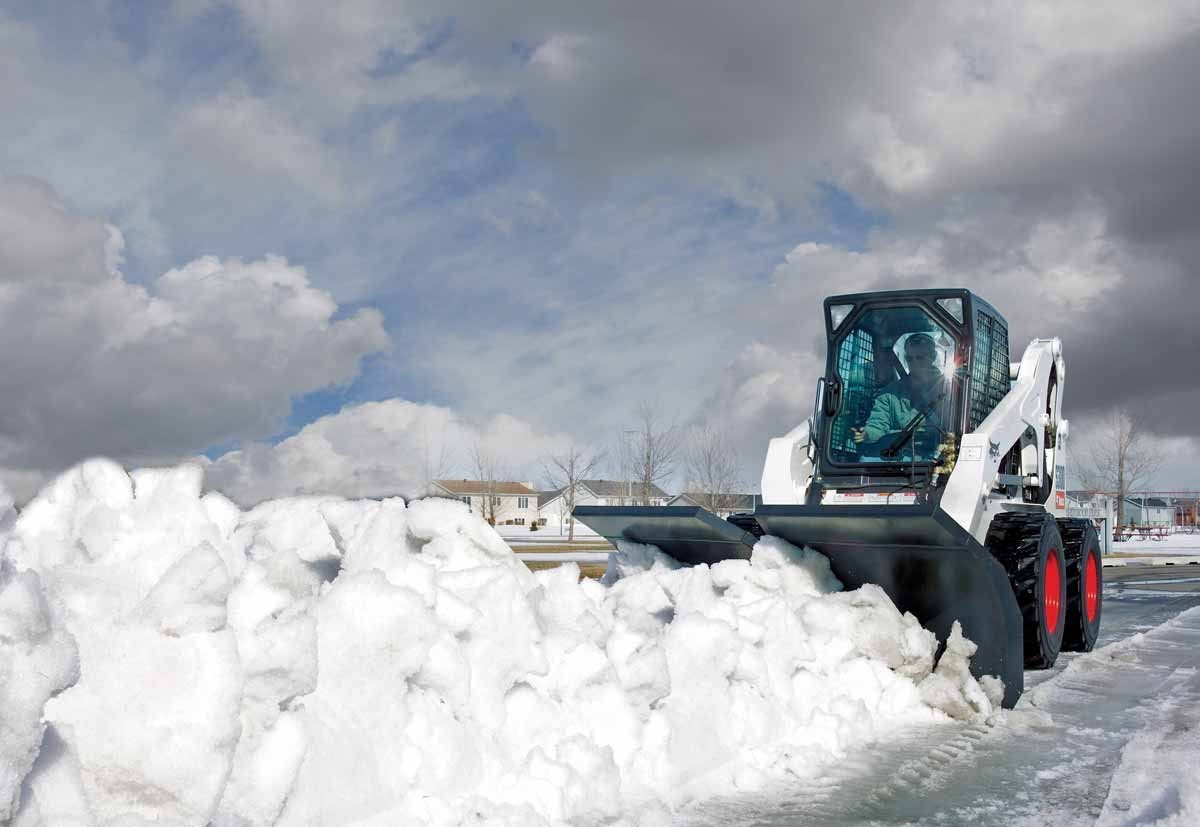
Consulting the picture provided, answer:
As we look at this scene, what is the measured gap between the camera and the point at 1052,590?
7945 mm

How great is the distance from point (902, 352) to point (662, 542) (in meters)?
2.46

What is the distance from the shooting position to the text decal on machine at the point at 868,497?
7.45 metres

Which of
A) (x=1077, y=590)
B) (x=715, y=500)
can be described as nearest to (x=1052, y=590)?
(x=1077, y=590)

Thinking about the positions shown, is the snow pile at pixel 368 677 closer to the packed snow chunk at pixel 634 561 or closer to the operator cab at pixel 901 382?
the packed snow chunk at pixel 634 561

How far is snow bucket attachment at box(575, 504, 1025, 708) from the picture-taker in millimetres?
A: 6402

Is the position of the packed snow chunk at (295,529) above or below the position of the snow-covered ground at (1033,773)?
above

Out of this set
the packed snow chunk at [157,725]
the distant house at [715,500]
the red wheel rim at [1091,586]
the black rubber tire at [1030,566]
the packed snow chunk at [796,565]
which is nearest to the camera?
the packed snow chunk at [157,725]

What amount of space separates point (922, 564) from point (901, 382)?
1.88 meters

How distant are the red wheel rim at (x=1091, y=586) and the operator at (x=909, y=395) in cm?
262

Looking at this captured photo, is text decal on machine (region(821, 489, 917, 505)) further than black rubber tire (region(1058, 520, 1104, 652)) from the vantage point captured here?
No

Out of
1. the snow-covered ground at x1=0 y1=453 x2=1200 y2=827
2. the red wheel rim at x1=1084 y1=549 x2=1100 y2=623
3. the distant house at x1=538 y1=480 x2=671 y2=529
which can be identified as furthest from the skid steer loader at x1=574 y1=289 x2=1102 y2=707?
the distant house at x1=538 y1=480 x2=671 y2=529

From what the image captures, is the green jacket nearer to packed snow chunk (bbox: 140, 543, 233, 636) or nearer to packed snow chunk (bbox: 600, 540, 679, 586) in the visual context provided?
packed snow chunk (bbox: 600, 540, 679, 586)

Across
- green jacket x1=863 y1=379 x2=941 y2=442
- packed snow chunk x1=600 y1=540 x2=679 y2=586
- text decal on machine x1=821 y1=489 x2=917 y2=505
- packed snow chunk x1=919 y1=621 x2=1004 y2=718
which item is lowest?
packed snow chunk x1=919 y1=621 x2=1004 y2=718

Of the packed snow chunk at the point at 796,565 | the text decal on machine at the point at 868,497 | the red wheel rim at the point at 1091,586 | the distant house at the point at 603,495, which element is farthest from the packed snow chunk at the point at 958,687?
the distant house at the point at 603,495
